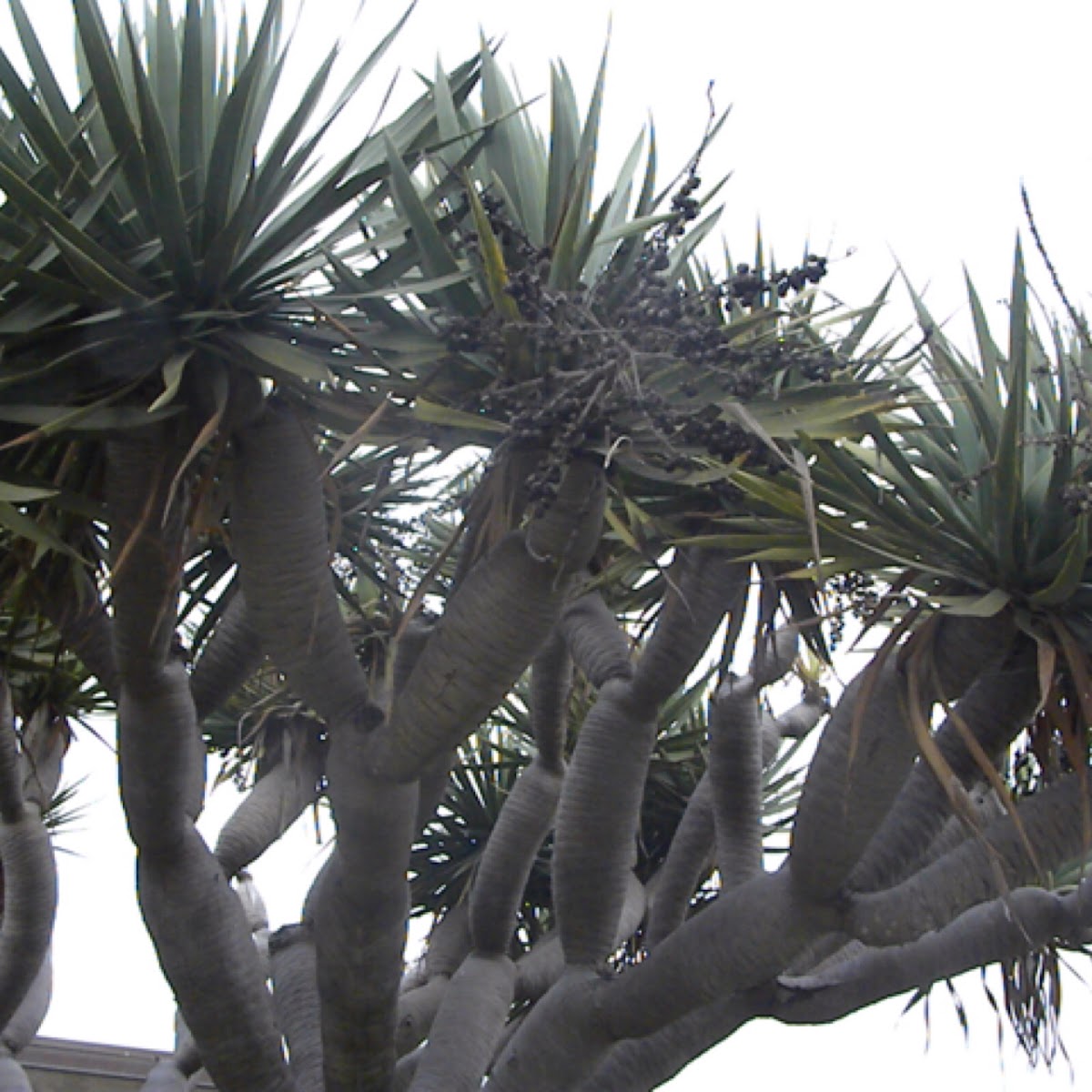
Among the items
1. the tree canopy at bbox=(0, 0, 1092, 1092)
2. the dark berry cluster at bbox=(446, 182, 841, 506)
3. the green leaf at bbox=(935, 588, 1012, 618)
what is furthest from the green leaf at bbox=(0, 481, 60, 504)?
the green leaf at bbox=(935, 588, 1012, 618)

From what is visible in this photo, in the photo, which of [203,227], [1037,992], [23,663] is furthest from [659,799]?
[203,227]

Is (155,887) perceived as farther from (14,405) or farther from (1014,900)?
(1014,900)

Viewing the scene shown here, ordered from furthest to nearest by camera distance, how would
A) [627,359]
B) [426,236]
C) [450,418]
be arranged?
1. [426,236]
2. [450,418]
3. [627,359]

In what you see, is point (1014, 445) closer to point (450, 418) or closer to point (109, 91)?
point (450, 418)

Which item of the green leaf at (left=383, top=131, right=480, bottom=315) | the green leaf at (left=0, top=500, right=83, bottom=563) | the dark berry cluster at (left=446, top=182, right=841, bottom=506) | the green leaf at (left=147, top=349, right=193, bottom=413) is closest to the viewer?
the dark berry cluster at (left=446, top=182, right=841, bottom=506)

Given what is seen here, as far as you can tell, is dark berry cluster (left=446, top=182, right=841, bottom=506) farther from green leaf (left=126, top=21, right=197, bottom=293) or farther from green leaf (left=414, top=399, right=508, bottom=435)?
green leaf (left=126, top=21, right=197, bottom=293)

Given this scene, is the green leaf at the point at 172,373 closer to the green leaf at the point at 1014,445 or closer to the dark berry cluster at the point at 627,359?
the dark berry cluster at the point at 627,359

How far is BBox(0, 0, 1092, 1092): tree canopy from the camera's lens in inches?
131

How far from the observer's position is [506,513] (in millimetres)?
3604

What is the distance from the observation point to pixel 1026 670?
3.75 meters

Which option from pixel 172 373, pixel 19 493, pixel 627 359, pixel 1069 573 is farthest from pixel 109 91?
pixel 1069 573

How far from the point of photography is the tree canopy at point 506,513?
3.33 metres

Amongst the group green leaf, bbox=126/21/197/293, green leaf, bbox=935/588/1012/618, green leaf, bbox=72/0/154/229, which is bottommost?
green leaf, bbox=935/588/1012/618

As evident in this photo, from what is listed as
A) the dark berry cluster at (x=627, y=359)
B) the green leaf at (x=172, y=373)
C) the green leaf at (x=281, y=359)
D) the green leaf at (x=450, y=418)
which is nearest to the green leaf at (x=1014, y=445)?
the dark berry cluster at (x=627, y=359)
